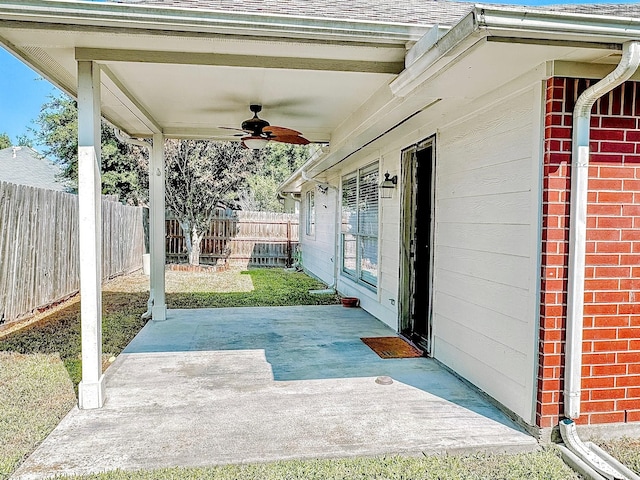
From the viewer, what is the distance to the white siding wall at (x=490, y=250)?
123 inches

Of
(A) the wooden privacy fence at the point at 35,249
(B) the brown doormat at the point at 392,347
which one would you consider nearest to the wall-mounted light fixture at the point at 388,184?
(B) the brown doormat at the point at 392,347

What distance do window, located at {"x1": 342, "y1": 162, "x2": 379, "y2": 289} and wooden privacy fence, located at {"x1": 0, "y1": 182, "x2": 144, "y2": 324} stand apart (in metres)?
4.88

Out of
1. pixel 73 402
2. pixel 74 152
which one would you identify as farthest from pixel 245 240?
pixel 73 402

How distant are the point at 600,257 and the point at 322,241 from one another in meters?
8.36

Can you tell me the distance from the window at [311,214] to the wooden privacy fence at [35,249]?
6.05 m

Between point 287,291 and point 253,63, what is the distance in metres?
6.55

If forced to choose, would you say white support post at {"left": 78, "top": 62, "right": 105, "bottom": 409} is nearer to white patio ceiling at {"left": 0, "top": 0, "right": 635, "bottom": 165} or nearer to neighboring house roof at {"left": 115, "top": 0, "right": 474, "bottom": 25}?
white patio ceiling at {"left": 0, "top": 0, "right": 635, "bottom": 165}

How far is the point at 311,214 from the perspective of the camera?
13.3 m

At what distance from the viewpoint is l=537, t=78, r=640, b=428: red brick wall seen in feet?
9.57

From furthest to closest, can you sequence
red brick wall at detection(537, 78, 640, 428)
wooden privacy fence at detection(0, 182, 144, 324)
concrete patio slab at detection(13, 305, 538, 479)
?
wooden privacy fence at detection(0, 182, 144, 324) → red brick wall at detection(537, 78, 640, 428) → concrete patio slab at detection(13, 305, 538, 479)

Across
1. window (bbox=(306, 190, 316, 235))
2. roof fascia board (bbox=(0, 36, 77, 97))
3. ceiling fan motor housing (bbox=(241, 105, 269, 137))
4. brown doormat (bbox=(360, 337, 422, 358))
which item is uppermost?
roof fascia board (bbox=(0, 36, 77, 97))

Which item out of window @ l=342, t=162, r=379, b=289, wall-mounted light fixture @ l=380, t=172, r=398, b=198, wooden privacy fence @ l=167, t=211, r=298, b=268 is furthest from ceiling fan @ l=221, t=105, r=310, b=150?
wooden privacy fence @ l=167, t=211, r=298, b=268

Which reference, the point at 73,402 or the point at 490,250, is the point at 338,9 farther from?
the point at 73,402

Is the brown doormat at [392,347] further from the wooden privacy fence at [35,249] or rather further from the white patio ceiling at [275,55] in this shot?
the wooden privacy fence at [35,249]
